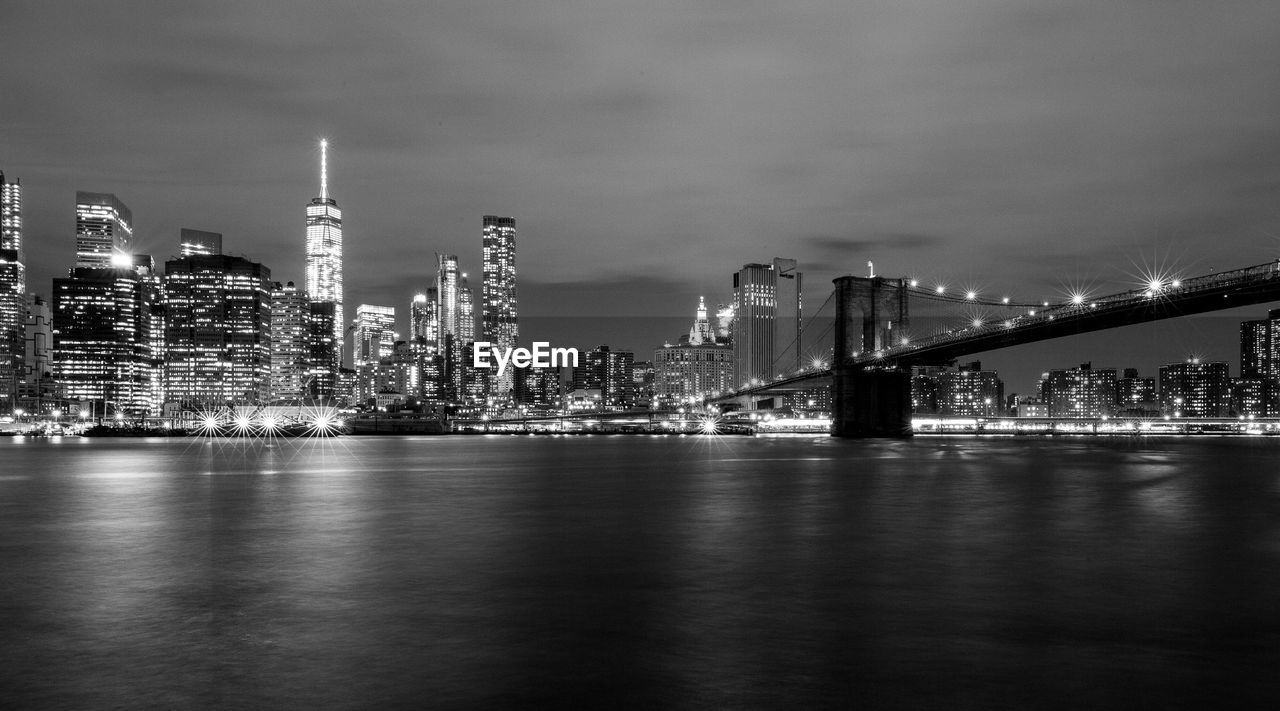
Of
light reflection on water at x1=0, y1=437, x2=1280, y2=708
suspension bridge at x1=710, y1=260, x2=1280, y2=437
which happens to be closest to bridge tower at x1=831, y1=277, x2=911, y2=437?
suspension bridge at x1=710, y1=260, x2=1280, y2=437

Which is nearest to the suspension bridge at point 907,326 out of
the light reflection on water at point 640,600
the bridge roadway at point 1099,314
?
the bridge roadway at point 1099,314

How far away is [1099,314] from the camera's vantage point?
213 ft

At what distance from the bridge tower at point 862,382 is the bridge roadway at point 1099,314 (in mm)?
1611

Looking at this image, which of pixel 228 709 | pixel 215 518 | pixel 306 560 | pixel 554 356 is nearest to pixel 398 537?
pixel 306 560

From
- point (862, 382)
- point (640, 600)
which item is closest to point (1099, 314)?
point (862, 382)

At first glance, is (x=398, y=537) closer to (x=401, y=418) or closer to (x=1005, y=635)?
(x=1005, y=635)

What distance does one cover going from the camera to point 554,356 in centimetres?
11325

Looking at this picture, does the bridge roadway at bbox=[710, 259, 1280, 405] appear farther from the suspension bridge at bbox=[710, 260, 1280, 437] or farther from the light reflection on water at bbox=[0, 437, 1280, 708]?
the light reflection on water at bbox=[0, 437, 1280, 708]

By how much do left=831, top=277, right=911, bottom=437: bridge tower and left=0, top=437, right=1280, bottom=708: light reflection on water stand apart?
50758 millimetres

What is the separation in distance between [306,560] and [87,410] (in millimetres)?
194684

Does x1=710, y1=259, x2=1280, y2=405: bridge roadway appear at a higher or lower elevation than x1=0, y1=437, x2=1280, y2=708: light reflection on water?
higher

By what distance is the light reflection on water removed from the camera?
402 inches

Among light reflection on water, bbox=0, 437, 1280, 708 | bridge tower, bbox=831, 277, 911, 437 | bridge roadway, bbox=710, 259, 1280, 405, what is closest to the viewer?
light reflection on water, bbox=0, 437, 1280, 708

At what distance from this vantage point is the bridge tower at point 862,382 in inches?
3314
